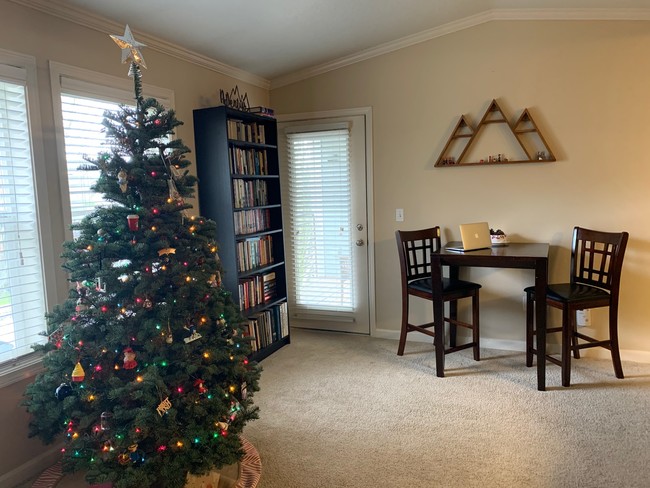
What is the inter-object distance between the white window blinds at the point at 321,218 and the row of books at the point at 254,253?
474 mm

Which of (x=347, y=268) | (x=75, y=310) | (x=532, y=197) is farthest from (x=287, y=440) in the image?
(x=532, y=197)

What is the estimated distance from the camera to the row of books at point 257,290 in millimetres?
3646

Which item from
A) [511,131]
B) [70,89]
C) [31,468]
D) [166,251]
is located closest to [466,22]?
[511,131]

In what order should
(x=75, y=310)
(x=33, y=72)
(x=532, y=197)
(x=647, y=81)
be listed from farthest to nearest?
(x=532, y=197), (x=647, y=81), (x=33, y=72), (x=75, y=310)

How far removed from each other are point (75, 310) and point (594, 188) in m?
3.47

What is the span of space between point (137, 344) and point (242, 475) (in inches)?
30.4

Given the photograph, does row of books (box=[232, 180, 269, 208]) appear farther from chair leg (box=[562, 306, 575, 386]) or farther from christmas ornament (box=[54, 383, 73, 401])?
chair leg (box=[562, 306, 575, 386])

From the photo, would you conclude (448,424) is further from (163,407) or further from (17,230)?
(17,230)

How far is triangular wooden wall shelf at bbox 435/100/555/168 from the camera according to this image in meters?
3.57

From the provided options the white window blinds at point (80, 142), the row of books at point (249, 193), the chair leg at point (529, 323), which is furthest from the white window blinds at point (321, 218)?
the white window blinds at point (80, 142)

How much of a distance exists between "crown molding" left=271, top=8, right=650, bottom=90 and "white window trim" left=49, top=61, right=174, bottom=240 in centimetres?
179

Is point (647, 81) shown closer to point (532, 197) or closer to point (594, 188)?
point (594, 188)

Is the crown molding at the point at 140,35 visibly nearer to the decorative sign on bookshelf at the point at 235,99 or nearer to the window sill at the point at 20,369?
the decorative sign on bookshelf at the point at 235,99

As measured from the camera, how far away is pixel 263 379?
342 cm
